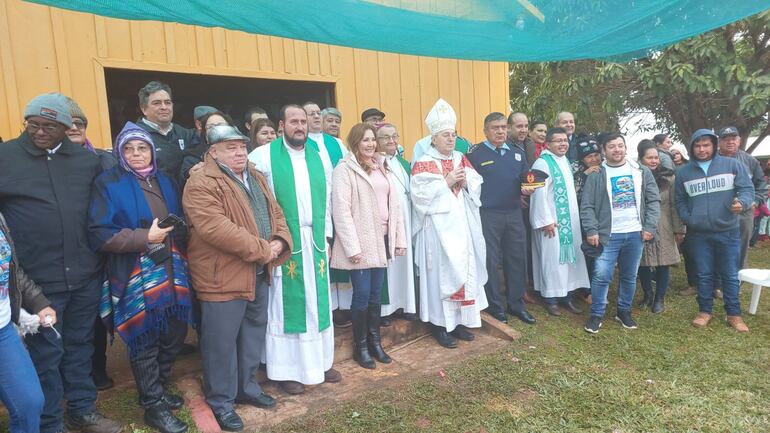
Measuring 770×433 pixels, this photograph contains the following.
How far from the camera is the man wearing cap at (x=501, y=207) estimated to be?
459 cm

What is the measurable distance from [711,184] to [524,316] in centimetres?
216

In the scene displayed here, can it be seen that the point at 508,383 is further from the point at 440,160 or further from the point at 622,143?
the point at 622,143

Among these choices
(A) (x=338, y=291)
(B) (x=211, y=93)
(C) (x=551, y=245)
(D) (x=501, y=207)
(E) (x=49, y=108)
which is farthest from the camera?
(B) (x=211, y=93)

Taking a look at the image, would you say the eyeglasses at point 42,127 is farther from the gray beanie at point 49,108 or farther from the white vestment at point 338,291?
the white vestment at point 338,291

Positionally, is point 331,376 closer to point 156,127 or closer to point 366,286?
point 366,286

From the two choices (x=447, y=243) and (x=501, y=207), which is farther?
(x=501, y=207)

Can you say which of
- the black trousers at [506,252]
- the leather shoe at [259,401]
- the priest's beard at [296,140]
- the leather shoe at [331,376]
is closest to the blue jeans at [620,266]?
the black trousers at [506,252]

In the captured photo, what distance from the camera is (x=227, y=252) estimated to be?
2811mm

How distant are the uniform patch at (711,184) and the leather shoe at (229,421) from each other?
14.8 ft

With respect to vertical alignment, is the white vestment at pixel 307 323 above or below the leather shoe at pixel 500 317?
above

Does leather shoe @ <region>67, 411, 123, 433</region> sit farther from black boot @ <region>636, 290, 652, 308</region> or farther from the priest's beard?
black boot @ <region>636, 290, 652, 308</region>

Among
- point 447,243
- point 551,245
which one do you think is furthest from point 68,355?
point 551,245

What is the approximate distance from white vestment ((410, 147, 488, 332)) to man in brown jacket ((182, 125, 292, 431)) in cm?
144

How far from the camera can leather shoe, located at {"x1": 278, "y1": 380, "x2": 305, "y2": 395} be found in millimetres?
3430
